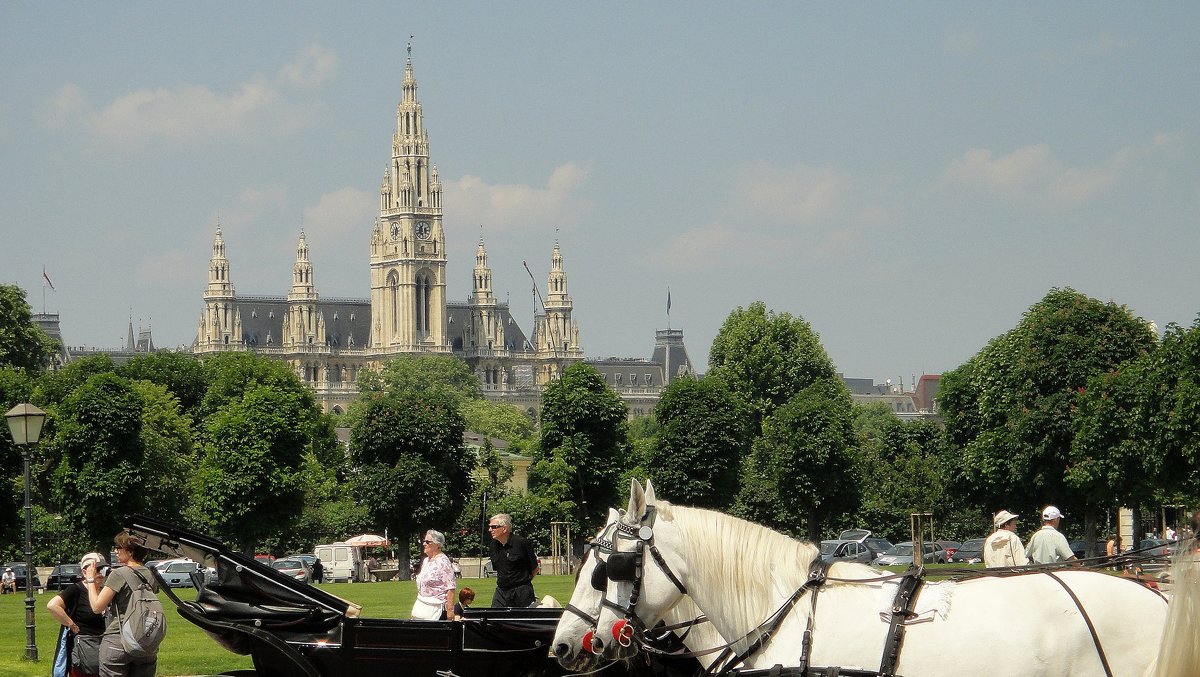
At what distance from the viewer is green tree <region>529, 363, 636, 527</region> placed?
6512 centimetres

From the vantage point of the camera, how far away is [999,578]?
823cm

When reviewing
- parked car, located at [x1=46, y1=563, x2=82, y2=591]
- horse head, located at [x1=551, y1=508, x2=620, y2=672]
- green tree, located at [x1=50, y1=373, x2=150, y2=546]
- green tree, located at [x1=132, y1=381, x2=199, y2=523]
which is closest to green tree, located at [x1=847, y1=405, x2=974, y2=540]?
green tree, located at [x1=50, y1=373, x2=150, y2=546]

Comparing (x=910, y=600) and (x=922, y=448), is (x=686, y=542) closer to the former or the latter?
(x=910, y=600)

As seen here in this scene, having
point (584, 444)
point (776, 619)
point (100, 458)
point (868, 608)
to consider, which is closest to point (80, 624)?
point (776, 619)

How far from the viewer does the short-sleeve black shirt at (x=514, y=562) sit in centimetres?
1488

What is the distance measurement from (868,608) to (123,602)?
609cm

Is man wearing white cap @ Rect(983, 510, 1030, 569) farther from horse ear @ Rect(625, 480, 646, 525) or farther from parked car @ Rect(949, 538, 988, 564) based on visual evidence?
parked car @ Rect(949, 538, 988, 564)

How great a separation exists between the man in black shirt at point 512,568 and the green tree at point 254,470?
172 ft

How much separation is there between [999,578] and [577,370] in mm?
59411

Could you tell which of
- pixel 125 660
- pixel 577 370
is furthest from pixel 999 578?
pixel 577 370

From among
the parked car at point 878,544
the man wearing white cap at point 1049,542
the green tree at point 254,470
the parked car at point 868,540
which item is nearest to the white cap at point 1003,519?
the man wearing white cap at point 1049,542

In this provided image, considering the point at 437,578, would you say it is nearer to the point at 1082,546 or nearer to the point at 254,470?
the point at 1082,546

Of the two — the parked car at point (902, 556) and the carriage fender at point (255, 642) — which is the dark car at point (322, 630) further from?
the parked car at point (902, 556)

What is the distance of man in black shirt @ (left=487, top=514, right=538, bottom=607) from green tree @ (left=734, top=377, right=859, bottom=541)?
56.1 m
